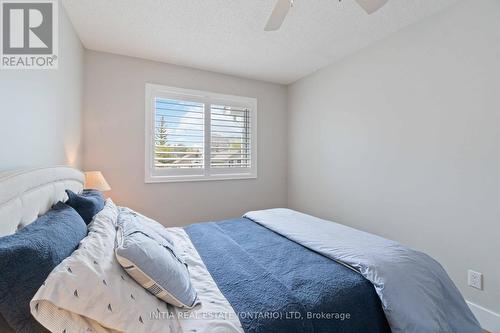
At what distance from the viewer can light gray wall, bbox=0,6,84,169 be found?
131 centimetres

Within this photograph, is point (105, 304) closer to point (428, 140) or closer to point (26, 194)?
point (26, 194)

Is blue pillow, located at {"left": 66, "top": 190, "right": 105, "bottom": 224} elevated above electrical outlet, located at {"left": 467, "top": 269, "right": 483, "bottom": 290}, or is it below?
above

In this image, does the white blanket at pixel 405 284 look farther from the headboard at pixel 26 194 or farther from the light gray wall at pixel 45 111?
the light gray wall at pixel 45 111

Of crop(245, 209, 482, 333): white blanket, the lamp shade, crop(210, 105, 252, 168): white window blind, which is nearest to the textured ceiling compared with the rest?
crop(210, 105, 252, 168): white window blind

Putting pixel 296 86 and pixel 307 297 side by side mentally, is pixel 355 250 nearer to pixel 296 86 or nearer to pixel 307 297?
pixel 307 297

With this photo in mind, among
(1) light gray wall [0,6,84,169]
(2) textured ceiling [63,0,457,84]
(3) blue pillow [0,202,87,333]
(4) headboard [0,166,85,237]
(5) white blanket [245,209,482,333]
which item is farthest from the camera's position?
(2) textured ceiling [63,0,457,84]

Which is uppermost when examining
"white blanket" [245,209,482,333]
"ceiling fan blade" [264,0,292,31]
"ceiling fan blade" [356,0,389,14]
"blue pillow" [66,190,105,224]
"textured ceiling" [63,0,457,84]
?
"textured ceiling" [63,0,457,84]

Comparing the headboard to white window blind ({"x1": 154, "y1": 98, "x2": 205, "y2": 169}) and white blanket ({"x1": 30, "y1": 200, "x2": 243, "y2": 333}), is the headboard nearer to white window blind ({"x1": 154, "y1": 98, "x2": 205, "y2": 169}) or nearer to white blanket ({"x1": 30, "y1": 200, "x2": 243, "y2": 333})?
white blanket ({"x1": 30, "y1": 200, "x2": 243, "y2": 333})

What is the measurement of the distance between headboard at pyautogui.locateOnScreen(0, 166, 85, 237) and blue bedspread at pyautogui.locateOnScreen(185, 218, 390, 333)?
889 millimetres

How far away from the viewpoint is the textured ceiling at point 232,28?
2008mm

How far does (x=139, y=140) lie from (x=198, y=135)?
749mm

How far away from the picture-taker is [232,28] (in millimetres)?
2318

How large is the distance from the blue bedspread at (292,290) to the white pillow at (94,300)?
34 centimetres

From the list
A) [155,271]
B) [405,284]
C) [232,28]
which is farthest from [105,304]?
[232,28]
